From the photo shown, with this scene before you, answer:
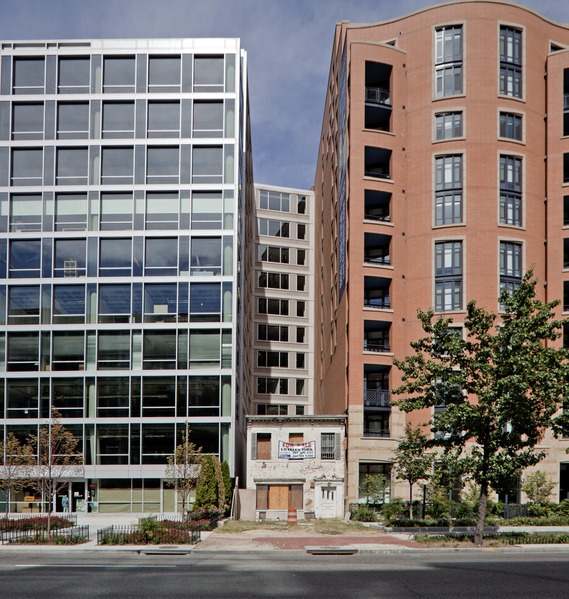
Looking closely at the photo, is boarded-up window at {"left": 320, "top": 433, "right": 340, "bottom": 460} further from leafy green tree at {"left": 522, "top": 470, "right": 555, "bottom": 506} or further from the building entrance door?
leafy green tree at {"left": 522, "top": 470, "right": 555, "bottom": 506}

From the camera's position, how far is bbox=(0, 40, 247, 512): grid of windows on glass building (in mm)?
57406

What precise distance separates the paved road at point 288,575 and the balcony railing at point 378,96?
127ft

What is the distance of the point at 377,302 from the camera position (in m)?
60.8

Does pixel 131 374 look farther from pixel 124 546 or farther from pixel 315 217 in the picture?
pixel 315 217

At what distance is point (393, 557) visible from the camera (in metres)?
30.1

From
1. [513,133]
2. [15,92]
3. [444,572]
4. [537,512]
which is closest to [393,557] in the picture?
[444,572]

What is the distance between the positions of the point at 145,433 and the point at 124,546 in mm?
24822

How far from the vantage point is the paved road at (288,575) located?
20447mm

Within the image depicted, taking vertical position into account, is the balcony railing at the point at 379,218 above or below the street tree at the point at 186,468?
above

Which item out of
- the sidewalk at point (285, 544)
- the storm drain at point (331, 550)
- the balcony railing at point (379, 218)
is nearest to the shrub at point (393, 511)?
the sidewalk at point (285, 544)

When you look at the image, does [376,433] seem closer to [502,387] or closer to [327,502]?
[327,502]

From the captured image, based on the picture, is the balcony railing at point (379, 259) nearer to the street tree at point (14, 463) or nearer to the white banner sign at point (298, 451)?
the white banner sign at point (298, 451)

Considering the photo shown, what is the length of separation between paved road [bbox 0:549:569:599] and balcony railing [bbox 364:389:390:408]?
2456 cm

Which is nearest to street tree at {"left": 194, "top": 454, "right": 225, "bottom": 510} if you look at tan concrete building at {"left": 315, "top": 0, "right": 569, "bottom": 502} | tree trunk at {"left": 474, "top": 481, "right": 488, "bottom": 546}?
tan concrete building at {"left": 315, "top": 0, "right": 569, "bottom": 502}
